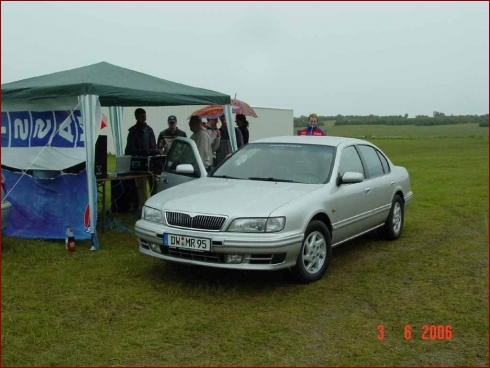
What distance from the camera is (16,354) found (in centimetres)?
378

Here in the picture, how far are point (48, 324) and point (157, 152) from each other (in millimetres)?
5301

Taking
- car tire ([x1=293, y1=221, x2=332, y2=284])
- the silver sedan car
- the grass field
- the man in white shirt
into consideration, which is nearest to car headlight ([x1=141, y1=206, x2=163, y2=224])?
the silver sedan car

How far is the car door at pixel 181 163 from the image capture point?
23.6 ft

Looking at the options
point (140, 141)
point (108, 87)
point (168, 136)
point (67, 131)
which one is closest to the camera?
point (108, 87)

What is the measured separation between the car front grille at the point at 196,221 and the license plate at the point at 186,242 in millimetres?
121

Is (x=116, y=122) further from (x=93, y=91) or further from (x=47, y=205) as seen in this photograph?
(x=93, y=91)

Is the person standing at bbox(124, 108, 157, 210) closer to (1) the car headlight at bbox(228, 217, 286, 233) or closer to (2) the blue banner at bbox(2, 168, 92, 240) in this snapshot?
(2) the blue banner at bbox(2, 168, 92, 240)

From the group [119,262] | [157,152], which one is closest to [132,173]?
[157,152]

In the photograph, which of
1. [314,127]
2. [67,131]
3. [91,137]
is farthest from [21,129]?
[314,127]

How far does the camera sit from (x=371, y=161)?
280 inches

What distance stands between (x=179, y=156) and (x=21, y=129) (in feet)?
7.35
